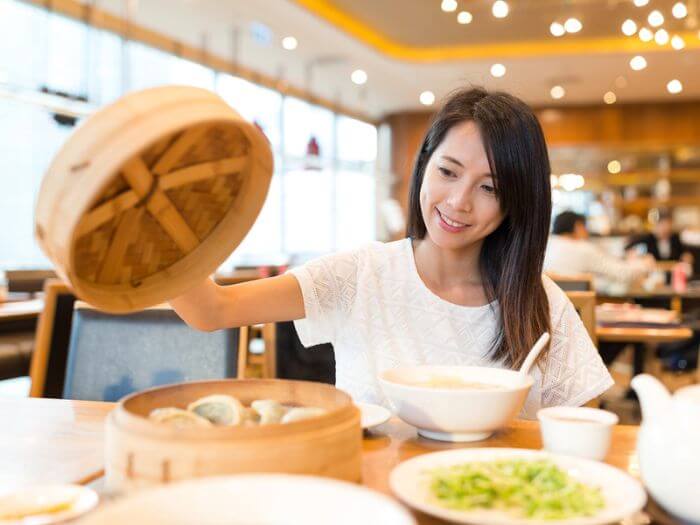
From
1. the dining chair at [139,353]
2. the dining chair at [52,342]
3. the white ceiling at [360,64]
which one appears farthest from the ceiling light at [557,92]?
the dining chair at [139,353]

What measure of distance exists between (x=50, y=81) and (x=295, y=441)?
19.4 feet

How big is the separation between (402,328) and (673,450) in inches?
35.4

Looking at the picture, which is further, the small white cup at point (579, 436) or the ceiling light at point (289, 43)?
the ceiling light at point (289, 43)

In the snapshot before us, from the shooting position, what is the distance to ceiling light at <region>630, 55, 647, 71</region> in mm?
8058

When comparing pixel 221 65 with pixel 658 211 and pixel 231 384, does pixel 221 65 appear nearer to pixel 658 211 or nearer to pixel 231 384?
pixel 658 211

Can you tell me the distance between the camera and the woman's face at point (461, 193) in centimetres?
152

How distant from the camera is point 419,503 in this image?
753mm

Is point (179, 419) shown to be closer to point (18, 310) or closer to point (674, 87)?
point (18, 310)

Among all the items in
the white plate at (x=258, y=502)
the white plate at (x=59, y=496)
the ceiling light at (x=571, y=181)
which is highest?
the ceiling light at (x=571, y=181)

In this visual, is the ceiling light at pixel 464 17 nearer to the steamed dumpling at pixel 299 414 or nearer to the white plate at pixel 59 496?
the steamed dumpling at pixel 299 414

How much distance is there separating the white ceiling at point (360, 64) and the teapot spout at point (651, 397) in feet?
16.7

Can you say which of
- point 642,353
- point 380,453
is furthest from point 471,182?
point 642,353

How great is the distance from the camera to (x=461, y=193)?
1502mm

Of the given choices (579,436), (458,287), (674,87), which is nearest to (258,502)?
(579,436)
